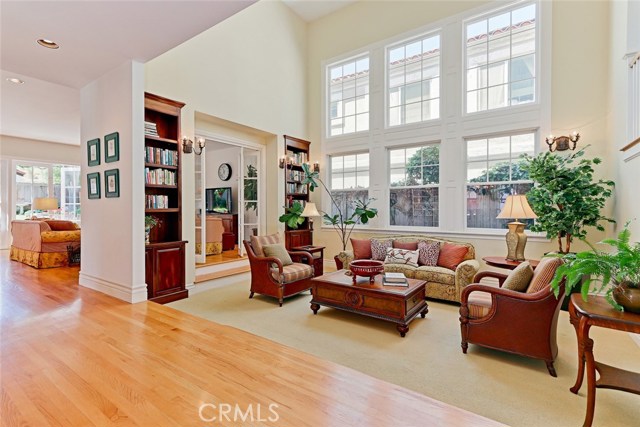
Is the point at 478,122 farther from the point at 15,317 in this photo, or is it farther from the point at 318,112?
the point at 15,317

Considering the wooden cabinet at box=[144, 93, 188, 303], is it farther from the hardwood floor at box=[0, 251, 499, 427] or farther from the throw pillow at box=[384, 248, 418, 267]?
→ the throw pillow at box=[384, 248, 418, 267]

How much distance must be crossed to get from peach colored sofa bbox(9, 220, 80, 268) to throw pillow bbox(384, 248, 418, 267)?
20.5 ft

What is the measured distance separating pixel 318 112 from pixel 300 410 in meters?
6.27

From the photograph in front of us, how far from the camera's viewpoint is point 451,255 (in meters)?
4.46

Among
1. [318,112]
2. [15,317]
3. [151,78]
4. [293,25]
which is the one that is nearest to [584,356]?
[15,317]

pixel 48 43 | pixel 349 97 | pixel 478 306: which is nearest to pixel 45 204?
pixel 48 43

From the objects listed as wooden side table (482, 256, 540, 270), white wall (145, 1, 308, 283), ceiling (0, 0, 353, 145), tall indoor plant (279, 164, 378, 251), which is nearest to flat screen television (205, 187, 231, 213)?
white wall (145, 1, 308, 283)

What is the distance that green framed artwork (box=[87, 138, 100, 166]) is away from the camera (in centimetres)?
414

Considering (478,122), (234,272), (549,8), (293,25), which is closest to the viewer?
(549,8)

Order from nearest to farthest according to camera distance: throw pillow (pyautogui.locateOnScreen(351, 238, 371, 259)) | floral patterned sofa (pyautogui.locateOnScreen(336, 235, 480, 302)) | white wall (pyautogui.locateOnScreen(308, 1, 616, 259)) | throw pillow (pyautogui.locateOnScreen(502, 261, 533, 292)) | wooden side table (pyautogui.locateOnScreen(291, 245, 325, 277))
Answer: throw pillow (pyautogui.locateOnScreen(502, 261, 533, 292))
floral patterned sofa (pyautogui.locateOnScreen(336, 235, 480, 302))
white wall (pyautogui.locateOnScreen(308, 1, 616, 259))
throw pillow (pyautogui.locateOnScreen(351, 238, 371, 259))
wooden side table (pyautogui.locateOnScreen(291, 245, 325, 277))

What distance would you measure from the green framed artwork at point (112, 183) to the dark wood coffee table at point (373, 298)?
110 inches

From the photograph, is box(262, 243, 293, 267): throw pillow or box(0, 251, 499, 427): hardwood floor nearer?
box(0, 251, 499, 427): hardwood floor

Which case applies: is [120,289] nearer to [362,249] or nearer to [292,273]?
[292,273]

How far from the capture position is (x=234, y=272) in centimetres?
557
